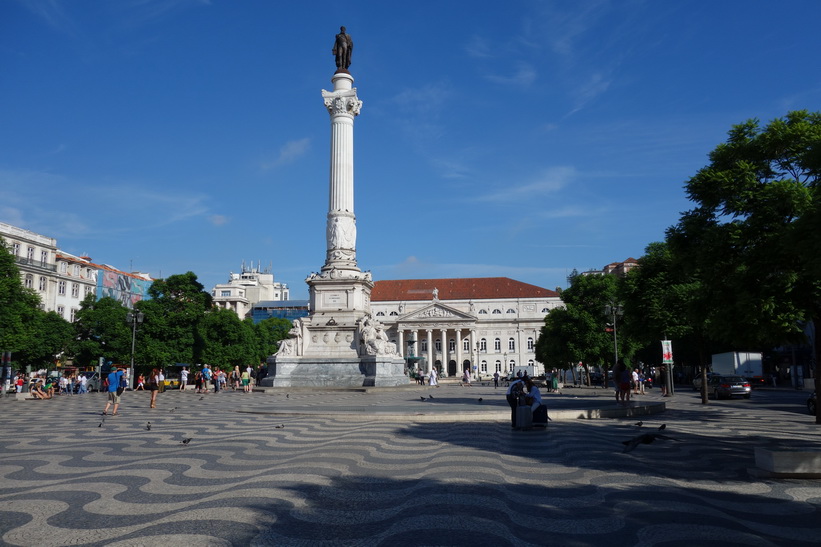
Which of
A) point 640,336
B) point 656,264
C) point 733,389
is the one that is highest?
point 656,264

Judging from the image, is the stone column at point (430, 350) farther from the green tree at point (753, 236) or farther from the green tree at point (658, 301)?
the green tree at point (753, 236)

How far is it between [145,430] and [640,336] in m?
22.3

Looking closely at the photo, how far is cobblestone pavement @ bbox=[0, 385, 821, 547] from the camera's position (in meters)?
6.20

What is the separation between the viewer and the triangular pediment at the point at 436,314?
399 feet

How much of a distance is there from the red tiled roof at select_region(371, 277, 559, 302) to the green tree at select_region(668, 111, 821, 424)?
109 meters

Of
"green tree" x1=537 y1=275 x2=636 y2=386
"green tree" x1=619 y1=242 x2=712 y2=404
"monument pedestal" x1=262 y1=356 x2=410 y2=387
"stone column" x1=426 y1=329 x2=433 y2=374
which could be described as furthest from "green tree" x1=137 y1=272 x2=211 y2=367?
"stone column" x1=426 y1=329 x2=433 y2=374

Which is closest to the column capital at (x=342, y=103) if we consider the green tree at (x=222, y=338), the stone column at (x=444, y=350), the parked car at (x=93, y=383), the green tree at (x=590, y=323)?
the green tree at (x=590, y=323)

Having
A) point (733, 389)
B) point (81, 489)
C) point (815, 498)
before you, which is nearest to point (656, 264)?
point (733, 389)

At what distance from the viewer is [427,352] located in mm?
123312

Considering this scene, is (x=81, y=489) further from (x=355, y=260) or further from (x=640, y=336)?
(x=355, y=260)

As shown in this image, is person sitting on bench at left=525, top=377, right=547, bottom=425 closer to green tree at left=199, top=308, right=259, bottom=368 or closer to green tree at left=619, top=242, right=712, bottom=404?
green tree at left=619, top=242, right=712, bottom=404

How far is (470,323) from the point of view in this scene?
399ft

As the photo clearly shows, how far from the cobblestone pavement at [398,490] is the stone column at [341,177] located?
26.6 metres

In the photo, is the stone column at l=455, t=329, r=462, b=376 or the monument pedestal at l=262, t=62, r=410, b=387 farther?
the stone column at l=455, t=329, r=462, b=376
